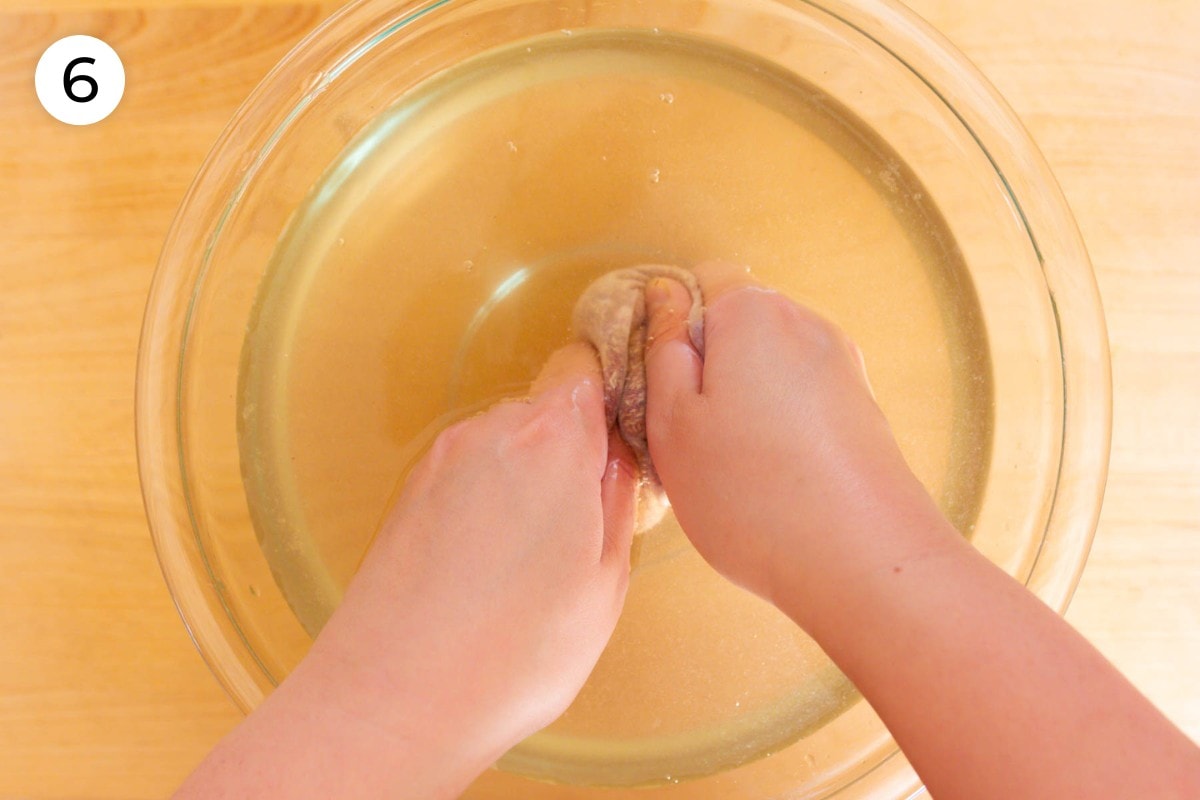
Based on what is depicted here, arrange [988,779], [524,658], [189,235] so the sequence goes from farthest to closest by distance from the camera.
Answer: [189,235], [524,658], [988,779]

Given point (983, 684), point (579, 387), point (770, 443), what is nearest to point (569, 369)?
point (579, 387)

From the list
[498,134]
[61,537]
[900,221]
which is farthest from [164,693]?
[900,221]

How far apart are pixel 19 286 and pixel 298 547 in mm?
223

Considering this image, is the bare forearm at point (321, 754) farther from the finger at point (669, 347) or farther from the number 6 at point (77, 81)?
the number 6 at point (77, 81)

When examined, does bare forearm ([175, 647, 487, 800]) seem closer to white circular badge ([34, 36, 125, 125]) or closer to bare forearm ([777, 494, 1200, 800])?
bare forearm ([777, 494, 1200, 800])


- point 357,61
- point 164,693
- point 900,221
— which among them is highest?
point 357,61

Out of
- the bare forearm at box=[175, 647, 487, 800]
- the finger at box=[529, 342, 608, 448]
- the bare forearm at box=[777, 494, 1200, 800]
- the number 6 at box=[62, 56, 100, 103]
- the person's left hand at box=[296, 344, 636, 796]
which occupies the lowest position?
the bare forearm at box=[777, 494, 1200, 800]

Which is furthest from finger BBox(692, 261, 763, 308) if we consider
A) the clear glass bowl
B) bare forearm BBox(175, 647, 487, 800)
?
bare forearm BBox(175, 647, 487, 800)

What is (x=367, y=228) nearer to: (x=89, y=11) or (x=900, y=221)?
(x=89, y=11)

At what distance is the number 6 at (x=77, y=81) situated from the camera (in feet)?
1.57

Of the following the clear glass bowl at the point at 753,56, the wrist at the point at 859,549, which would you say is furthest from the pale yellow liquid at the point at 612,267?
the wrist at the point at 859,549

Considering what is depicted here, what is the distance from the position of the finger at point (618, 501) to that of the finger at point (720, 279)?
0.29 ft

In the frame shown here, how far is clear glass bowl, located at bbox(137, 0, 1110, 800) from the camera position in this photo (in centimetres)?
46

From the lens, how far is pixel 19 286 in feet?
1.61
